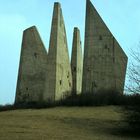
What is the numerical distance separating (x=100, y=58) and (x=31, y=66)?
681cm

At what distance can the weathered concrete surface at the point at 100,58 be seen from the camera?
36969 mm

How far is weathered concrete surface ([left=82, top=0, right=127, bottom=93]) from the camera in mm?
36969

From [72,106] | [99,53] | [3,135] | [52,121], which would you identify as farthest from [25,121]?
[99,53]

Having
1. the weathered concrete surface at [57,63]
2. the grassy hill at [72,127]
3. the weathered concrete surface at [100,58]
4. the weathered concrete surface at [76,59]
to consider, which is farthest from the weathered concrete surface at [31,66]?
the grassy hill at [72,127]

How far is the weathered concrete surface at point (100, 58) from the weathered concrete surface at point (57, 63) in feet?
5.63

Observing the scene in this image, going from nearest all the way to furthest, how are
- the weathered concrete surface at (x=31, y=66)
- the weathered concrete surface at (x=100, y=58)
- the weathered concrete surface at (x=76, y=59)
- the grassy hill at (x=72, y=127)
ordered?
the grassy hill at (x=72, y=127)
the weathered concrete surface at (x=100, y=58)
the weathered concrete surface at (x=31, y=66)
the weathered concrete surface at (x=76, y=59)

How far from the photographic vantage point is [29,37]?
41844 mm

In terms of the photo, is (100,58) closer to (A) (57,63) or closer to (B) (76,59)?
(A) (57,63)

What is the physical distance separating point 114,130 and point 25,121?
439cm

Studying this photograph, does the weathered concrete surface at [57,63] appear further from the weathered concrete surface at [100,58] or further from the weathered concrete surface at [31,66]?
the weathered concrete surface at [31,66]

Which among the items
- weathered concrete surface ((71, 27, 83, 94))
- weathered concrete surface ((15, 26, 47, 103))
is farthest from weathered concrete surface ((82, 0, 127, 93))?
weathered concrete surface ((15, 26, 47, 103))

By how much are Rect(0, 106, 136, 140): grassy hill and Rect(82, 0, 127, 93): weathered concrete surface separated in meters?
6.45

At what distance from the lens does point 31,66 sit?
A: 136ft

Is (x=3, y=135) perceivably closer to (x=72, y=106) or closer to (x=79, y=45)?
(x=72, y=106)
